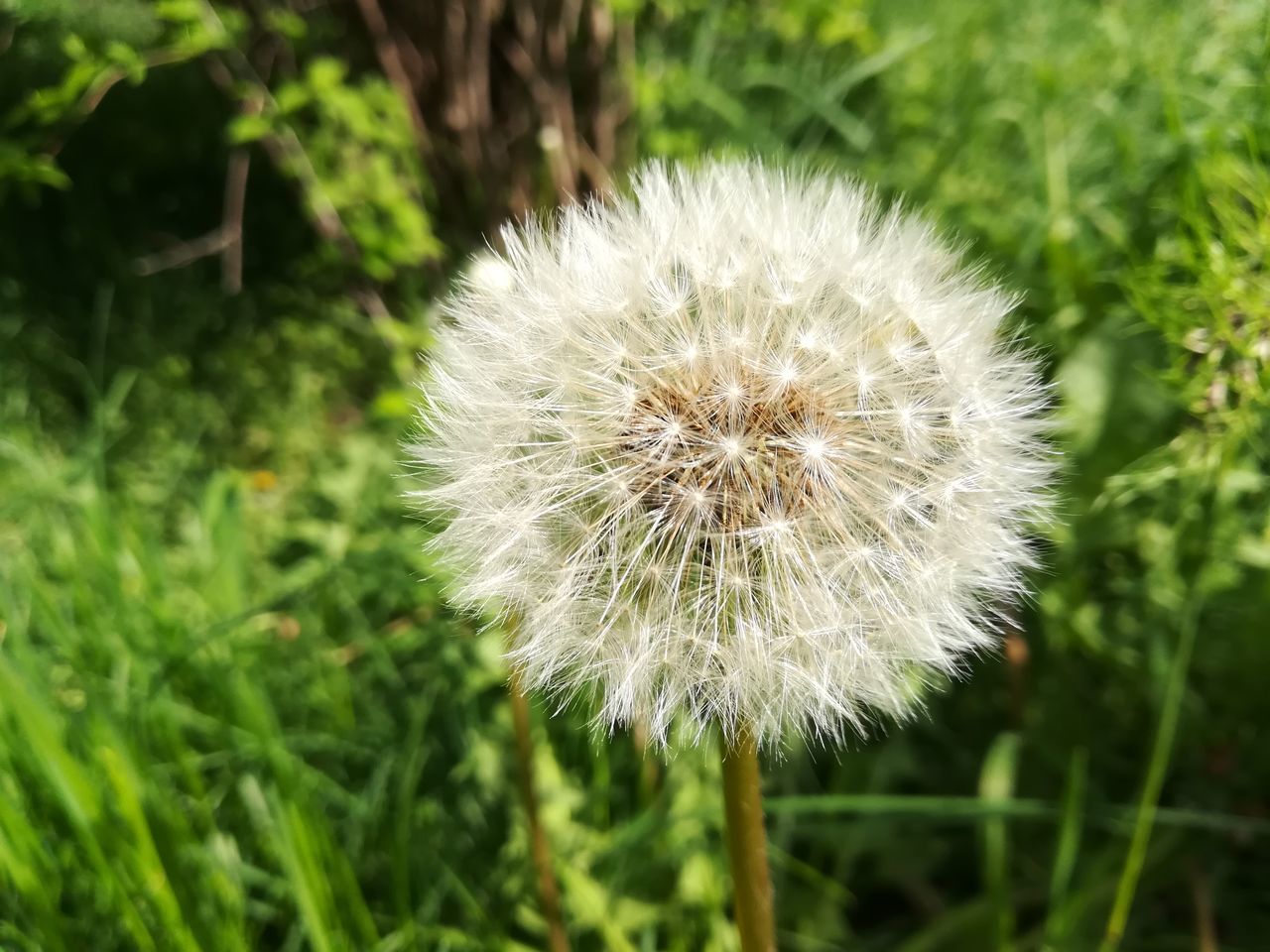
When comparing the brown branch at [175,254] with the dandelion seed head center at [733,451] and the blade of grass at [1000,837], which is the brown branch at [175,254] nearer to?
the dandelion seed head center at [733,451]

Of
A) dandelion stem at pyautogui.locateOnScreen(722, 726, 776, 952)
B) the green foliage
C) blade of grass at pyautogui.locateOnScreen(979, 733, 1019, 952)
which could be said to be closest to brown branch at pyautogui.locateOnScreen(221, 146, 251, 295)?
the green foliage

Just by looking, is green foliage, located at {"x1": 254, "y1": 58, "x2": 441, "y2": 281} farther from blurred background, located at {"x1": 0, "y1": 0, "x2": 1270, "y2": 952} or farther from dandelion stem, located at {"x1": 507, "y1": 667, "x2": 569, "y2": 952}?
dandelion stem, located at {"x1": 507, "y1": 667, "x2": 569, "y2": 952}

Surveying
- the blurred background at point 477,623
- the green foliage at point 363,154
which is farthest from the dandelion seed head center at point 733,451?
the green foliage at point 363,154

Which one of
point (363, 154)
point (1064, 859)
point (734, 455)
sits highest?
point (363, 154)

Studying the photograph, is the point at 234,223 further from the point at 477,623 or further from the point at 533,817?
the point at 533,817

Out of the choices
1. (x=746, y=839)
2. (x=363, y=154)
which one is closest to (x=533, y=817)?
(x=746, y=839)

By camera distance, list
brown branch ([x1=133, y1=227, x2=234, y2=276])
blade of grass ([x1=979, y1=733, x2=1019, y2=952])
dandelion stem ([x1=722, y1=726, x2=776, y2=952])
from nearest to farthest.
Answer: dandelion stem ([x1=722, y1=726, x2=776, y2=952]) → blade of grass ([x1=979, y1=733, x2=1019, y2=952]) → brown branch ([x1=133, y1=227, x2=234, y2=276])
